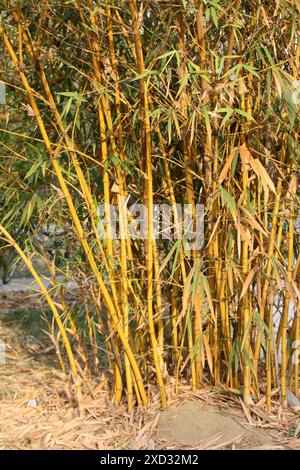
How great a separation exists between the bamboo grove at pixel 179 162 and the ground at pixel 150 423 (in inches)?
2.7

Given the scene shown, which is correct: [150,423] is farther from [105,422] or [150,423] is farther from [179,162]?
[179,162]

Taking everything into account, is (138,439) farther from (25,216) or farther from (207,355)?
(25,216)

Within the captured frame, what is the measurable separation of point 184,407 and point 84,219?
0.86 meters

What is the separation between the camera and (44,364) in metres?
3.89

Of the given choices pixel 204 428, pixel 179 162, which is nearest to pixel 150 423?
pixel 204 428

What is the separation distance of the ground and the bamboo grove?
68mm

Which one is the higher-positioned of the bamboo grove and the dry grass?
the bamboo grove

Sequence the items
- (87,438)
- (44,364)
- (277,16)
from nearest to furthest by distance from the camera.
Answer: (277,16) → (87,438) → (44,364)

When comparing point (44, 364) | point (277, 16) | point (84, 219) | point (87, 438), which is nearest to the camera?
point (277, 16)

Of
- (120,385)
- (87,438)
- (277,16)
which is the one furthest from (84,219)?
(277,16)

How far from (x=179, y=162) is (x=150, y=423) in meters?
1.03

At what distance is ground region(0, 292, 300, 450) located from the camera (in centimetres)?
260

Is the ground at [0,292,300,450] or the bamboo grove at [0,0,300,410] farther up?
the bamboo grove at [0,0,300,410]
